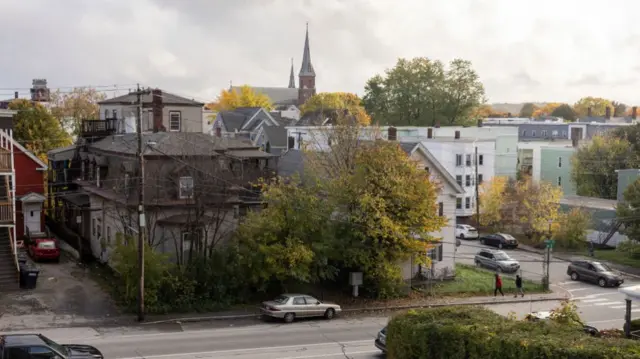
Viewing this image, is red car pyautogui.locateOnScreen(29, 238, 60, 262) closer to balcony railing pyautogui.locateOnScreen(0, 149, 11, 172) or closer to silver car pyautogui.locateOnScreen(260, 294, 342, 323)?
balcony railing pyautogui.locateOnScreen(0, 149, 11, 172)

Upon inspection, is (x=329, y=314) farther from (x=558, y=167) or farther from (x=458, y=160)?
(x=558, y=167)

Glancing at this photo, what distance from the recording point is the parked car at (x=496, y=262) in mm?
49656

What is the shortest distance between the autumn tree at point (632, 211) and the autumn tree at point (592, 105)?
138096mm

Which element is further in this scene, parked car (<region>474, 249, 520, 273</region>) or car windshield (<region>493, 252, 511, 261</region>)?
car windshield (<region>493, 252, 511, 261</region>)

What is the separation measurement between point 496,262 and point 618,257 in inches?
498

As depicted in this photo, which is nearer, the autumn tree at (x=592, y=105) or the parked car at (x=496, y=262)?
the parked car at (x=496, y=262)

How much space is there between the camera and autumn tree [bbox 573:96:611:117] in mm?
188125

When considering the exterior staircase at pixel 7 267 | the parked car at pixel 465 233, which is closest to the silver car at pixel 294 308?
the exterior staircase at pixel 7 267

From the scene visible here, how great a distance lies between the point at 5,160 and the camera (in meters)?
40.8

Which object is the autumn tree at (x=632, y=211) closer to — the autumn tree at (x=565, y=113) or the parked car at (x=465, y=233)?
the parked car at (x=465, y=233)

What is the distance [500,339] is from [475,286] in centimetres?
2520

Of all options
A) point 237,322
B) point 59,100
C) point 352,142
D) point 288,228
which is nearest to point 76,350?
point 237,322

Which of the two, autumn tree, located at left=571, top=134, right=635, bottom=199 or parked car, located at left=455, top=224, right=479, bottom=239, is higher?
autumn tree, located at left=571, top=134, right=635, bottom=199

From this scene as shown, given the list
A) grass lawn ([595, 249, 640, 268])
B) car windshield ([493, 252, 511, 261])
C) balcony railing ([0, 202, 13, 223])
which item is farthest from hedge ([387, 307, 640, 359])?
grass lawn ([595, 249, 640, 268])
